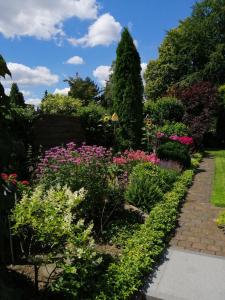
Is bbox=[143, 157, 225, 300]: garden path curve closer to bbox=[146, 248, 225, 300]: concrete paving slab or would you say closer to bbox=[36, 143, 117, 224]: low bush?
bbox=[146, 248, 225, 300]: concrete paving slab

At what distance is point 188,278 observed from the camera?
13.3 ft

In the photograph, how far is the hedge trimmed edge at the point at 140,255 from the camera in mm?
3566

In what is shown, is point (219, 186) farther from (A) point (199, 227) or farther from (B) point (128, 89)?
(B) point (128, 89)

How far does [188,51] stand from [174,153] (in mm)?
23932

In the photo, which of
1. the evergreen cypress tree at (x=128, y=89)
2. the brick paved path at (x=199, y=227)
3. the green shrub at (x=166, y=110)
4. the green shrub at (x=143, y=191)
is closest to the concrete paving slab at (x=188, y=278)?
the brick paved path at (x=199, y=227)

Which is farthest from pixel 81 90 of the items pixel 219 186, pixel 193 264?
pixel 193 264

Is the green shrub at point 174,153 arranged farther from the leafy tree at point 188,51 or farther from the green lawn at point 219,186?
the leafy tree at point 188,51

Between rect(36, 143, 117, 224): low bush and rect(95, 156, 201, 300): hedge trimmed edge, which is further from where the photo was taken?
rect(36, 143, 117, 224): low bush

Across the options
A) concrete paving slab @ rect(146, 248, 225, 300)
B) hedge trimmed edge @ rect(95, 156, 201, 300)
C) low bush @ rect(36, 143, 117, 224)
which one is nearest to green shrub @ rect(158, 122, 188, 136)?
hedge trimmed edge @ rect(95, 156, 201, 300)

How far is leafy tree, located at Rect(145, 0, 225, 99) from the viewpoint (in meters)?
31.4

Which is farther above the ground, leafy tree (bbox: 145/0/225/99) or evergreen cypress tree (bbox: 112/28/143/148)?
leafy tree (bbox: 145/0/225/99)

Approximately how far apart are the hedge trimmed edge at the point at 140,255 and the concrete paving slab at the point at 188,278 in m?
0.17

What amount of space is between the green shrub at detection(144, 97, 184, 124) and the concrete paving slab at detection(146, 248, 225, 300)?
40.1ft

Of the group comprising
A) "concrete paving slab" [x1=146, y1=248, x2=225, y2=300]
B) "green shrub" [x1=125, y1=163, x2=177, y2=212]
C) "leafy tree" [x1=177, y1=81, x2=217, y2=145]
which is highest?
"leafy tree" [x1=177, y1=81, x2=217, y2=145]
